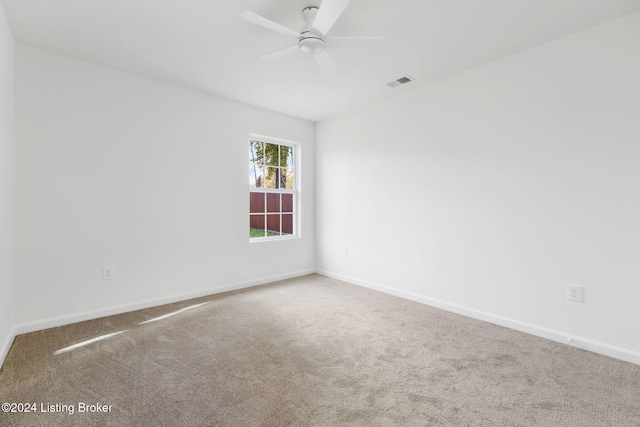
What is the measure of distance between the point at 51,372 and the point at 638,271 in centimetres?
412

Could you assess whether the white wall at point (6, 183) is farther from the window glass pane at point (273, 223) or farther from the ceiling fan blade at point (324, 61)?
the window glass pane at point (273, 223)

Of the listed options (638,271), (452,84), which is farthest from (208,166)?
(638,271)

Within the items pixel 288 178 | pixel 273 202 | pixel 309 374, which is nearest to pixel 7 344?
pixel 309 374

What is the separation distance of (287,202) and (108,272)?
2.45 m

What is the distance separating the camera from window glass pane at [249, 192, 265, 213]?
4250 millimetres

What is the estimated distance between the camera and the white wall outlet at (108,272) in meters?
2.97

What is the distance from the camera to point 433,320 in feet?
9.70

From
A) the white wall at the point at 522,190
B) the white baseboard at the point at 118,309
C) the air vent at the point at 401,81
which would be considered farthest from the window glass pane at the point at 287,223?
the air vent at the point at 401,81

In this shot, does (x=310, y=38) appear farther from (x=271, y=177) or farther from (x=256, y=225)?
(x=256, y=225)

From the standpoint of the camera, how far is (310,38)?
2145 mm

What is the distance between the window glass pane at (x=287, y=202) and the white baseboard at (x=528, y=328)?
1714 millimetres

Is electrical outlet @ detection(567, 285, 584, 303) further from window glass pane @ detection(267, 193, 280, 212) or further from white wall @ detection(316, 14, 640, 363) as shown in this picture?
window glass pane @ detection(267, 193, 280, 212)

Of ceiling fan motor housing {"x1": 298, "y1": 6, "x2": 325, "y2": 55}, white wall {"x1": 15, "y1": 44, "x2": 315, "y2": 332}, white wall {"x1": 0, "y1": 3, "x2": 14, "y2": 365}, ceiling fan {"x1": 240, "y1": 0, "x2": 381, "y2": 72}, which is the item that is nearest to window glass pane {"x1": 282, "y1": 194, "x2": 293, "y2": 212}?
white wall {"x1": 15, "y1": 44, "x2": 315, "y2": 332}

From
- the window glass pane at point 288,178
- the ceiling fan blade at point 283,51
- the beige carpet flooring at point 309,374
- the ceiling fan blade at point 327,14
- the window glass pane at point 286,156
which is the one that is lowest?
the beige carpet flooring at point 309,374
